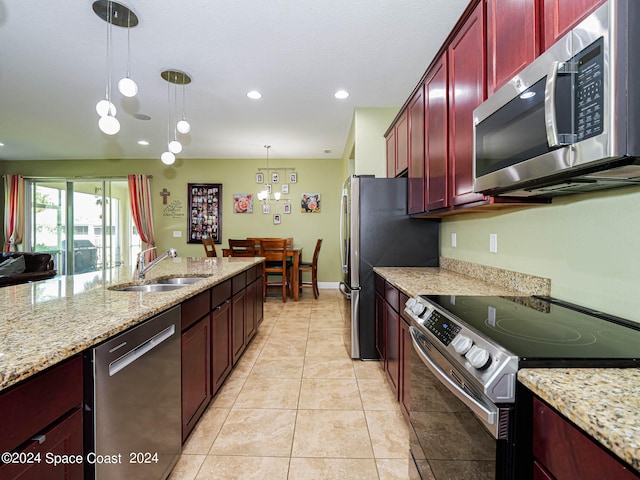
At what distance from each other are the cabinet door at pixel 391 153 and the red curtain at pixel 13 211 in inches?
290

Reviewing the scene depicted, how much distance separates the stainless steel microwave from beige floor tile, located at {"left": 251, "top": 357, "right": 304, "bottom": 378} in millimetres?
2116

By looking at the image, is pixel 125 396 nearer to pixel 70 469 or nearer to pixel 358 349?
pixel 70 469

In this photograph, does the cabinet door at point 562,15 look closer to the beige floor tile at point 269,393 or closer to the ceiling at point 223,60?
the ceiling at point 223,60

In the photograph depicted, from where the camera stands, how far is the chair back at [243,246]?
5086 mm

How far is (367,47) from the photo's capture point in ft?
8.70

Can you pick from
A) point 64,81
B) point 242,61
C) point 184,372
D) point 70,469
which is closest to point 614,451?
point 70,469

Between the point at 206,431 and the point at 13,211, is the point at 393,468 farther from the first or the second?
the point at 13,211

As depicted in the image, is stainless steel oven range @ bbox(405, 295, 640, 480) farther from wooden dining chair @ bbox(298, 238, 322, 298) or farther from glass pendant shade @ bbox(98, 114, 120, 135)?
wooden dining chair @ bbox(298, 238, 322, 298)

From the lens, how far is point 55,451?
0.80 m

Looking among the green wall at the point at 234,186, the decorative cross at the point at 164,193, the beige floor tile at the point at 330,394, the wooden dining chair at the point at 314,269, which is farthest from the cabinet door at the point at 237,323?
the decorative cross at the point at 164,193

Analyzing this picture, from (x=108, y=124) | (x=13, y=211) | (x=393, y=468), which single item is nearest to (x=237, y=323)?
(x=393, y=468)

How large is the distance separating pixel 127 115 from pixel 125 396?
4222mm

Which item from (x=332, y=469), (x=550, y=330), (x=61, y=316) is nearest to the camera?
(x=550, y=330)

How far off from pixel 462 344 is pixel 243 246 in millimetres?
4575
